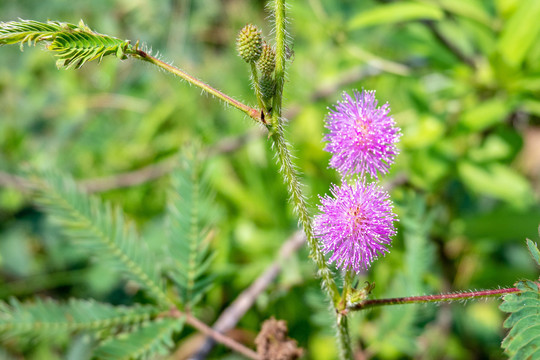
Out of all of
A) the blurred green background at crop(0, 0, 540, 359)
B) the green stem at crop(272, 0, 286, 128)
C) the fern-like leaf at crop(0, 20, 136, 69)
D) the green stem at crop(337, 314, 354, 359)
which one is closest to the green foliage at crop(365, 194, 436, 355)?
the blurred green background at crop(0, 0, 540, 359)

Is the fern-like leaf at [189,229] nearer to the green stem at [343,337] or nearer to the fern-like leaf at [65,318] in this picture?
the fern-like leaf at [65,318]

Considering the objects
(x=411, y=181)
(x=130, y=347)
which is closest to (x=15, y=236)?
(x=130, y=347)

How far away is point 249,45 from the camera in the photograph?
3.47ft

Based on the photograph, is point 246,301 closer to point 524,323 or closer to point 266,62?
point 524,323

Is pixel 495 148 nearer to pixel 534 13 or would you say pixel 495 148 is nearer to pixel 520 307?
pixel 534 13

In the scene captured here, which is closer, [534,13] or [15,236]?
[534,13]

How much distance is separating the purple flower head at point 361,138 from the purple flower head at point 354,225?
51mm

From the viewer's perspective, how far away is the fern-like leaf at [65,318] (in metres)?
1.75

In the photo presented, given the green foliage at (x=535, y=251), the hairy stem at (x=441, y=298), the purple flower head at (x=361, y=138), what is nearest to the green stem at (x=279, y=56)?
the purple flower head at (x=361, y=138)

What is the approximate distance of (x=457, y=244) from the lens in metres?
3.47

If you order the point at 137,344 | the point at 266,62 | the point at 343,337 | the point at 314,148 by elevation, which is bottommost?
the point at 137,344

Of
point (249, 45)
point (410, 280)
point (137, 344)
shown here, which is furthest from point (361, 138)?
point (410, 280)

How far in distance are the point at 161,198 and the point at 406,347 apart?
6.81 feet

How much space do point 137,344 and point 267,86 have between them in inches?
41.8
